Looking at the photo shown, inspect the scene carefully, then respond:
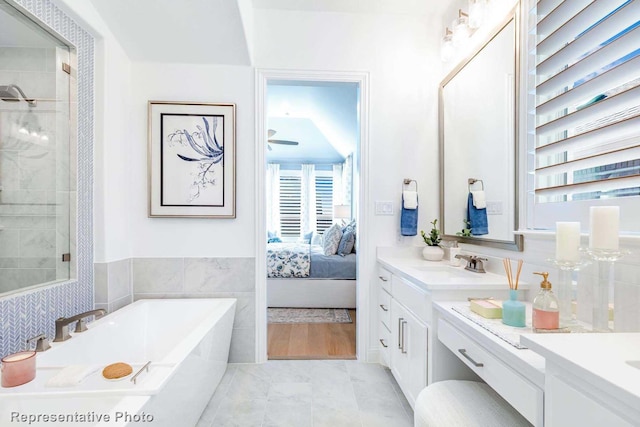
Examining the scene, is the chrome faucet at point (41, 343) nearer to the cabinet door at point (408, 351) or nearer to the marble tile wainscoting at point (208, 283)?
the marble tile wainscoting at point (208, 283)

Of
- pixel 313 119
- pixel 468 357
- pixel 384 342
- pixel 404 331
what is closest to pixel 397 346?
pixel 404 331

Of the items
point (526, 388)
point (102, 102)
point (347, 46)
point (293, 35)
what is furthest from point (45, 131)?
point (526, 388)

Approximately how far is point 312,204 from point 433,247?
4.71m

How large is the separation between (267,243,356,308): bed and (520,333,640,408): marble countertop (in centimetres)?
277

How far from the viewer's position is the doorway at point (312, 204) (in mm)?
2387

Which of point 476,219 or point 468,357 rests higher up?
point 476,219

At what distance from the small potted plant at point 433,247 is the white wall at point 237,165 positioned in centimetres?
132

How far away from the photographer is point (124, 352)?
1827 millimetres

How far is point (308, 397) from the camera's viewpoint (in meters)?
1.96

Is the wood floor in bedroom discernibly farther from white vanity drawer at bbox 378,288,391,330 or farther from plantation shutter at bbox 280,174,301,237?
plantation shutter at bbox 280,174,301,237

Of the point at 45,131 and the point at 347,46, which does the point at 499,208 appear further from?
the point at 45,131

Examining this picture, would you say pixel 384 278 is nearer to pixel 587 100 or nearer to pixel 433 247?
pixel 433 247

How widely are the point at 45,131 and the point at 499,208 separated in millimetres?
2620

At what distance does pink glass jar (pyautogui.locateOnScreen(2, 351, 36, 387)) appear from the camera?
1129 mm
